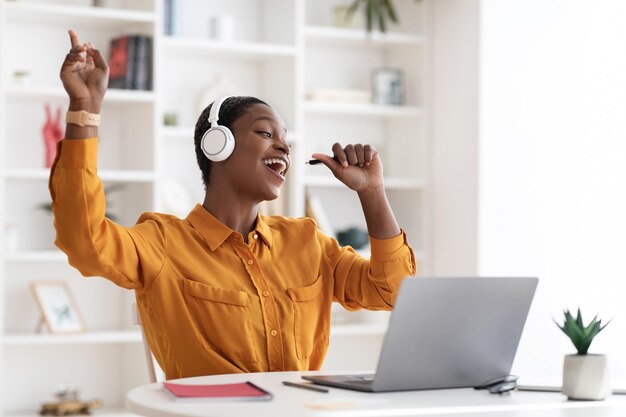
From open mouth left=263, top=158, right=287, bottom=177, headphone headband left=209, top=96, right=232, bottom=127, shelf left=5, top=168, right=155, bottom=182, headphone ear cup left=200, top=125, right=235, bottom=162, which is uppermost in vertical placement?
headphone headband left=209, top=96, right=232, bottom=127

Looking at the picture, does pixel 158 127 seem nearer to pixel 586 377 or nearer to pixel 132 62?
pixel 132 62

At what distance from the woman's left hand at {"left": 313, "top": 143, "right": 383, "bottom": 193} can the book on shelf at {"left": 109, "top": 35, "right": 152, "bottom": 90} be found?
2.09 metres

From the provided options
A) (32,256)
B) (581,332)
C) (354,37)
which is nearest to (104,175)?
(32,256)

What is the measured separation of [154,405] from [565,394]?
0.68m

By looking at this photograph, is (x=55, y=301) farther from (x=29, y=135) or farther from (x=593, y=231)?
(x=593, y=231)

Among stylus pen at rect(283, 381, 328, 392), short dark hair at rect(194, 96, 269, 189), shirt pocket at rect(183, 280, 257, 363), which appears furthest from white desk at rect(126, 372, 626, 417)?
short dark hair at rect(194, 96, 269, 189)

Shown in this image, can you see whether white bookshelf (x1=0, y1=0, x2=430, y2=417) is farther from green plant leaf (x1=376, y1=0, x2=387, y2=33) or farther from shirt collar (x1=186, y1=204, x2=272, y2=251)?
shirt collar (x1=186, y1=204, x2=272, y2=251)

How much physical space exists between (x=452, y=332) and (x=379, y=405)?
0.21 m

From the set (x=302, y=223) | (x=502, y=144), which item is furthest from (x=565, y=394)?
(x=502, y=144)

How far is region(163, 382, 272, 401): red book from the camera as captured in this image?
55.0 inches

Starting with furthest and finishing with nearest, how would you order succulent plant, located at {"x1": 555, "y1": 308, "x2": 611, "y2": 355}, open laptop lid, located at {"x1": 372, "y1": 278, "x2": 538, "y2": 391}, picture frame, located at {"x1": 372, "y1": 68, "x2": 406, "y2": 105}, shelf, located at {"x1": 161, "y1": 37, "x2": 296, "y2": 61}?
picture frame, located at {"x1": 372, "y1": 68, "x2": 406, "y2": 105}, shelf, located at {"x1": 161, "y1": 37, "x2": 296, "y2": 61}, succulent plant, located at {"x1": 555, "y1": 308, "x2": 611, "y2": 355}, open laptop lid, located at {"x1": 372, "y1": 278, "x2": 538, "y2": 391}

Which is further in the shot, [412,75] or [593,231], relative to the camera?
[412,75]

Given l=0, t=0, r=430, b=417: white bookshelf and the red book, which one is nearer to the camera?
the red book

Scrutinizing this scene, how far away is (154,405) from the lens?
53.4 inches
